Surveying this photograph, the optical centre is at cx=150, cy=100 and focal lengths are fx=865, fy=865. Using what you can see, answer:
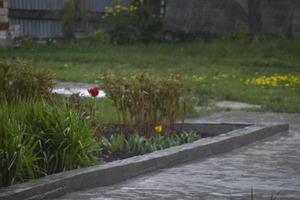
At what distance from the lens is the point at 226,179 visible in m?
7.55

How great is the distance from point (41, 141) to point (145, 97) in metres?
2.05

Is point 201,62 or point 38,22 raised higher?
point 38,22

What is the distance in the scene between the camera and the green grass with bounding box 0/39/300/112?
45.2 ft

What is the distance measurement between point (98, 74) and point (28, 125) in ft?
29.1

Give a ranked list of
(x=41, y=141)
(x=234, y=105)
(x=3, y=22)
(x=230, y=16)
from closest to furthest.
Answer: (x=41, y=141) → (x=234, y=105) → (x=3, y=22) → (x=230, y=16)

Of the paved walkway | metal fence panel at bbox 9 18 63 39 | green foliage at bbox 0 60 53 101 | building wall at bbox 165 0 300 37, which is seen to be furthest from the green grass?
green foliage at bbox 0 60 53 101

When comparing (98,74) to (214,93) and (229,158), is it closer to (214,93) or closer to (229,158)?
(214,93)

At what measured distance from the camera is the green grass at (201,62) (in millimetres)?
13763

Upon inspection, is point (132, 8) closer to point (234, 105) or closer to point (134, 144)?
point (234, 105)

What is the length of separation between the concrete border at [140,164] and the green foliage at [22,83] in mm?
1396

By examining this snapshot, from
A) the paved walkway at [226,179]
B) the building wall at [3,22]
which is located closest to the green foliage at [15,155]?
Result: the paved walkway at [226,179]

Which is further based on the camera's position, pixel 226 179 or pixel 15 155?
pixel 226 179

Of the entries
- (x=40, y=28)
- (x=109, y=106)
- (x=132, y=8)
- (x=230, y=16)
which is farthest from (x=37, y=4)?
(x=109, y=106)

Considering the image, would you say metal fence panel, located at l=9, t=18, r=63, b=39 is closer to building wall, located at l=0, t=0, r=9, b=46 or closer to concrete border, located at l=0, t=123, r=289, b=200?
building wall, located at l=0, t=0, r=9, b=46
